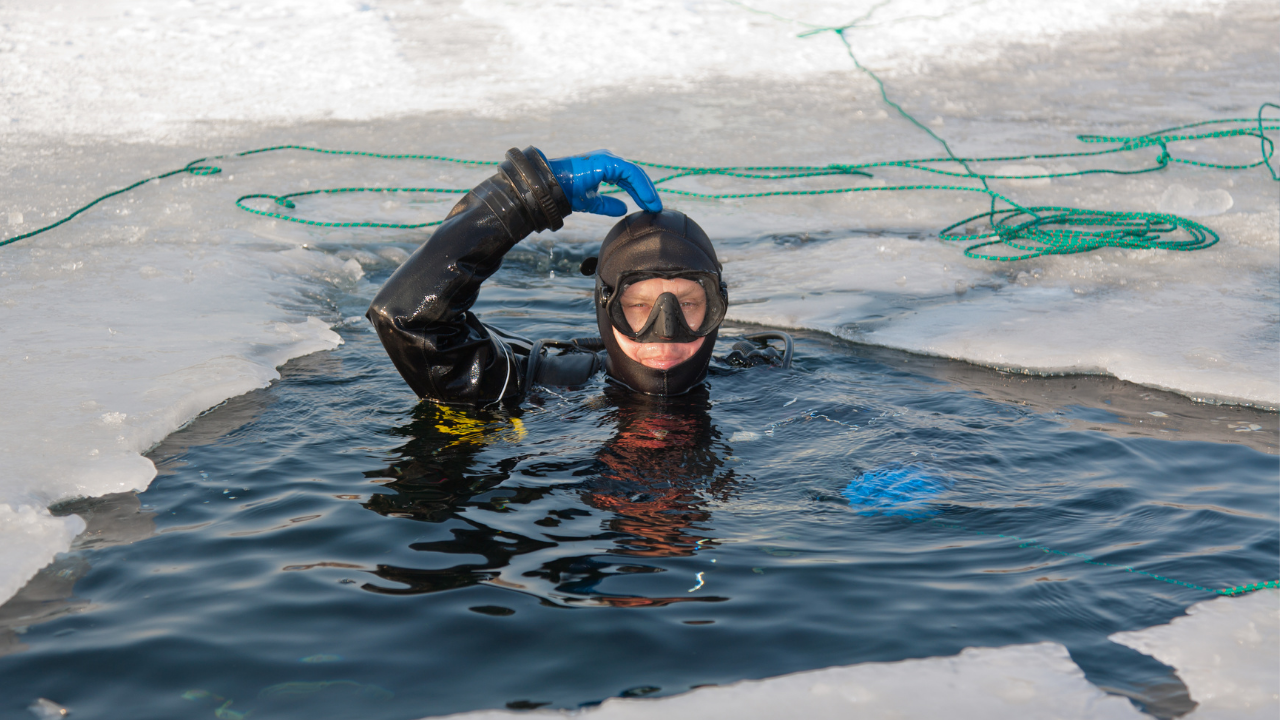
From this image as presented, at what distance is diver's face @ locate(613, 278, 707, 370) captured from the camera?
3805 mm

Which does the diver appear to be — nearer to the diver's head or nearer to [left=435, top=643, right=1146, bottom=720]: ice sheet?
the diver's head

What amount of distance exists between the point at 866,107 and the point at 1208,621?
7.52m

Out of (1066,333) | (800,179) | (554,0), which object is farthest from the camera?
(554,0)

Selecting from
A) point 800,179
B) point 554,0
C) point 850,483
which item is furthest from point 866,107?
point 850,483

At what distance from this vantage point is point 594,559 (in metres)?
2.80

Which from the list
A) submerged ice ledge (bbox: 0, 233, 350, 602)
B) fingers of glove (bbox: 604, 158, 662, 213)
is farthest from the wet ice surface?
fingers of glove (bbox: 604, 158, 662, 213)

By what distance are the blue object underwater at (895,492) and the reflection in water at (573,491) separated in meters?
0.42

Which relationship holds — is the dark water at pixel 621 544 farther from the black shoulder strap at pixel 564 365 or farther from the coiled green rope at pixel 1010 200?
the coiled green rope at pixel 1010 200

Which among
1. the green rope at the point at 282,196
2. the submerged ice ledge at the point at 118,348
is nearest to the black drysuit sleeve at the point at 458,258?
the submerged ice ledge at the point at 118,348

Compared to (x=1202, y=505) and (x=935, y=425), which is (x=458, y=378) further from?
(x=1202, y=505)

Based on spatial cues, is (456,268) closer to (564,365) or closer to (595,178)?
(595,178)

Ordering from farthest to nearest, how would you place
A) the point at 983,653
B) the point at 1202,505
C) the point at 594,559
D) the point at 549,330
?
the point at 549,330, the point at 1202,505, the point at 594,559, the point at 983,653

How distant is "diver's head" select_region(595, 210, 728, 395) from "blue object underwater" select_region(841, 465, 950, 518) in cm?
85

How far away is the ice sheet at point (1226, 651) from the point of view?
2.24 m
